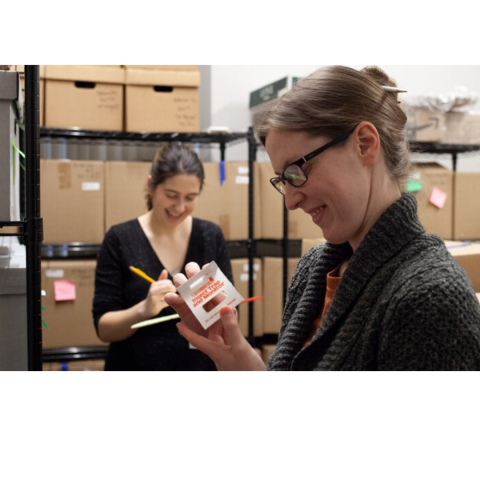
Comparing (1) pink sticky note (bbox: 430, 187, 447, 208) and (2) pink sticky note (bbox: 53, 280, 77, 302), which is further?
(1) pink sticky note (bbox: 430, 187, 447, 208)

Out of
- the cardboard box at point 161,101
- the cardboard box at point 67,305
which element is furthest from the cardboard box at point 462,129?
the cardboard box at point 67,305

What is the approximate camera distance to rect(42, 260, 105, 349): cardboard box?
2.37m

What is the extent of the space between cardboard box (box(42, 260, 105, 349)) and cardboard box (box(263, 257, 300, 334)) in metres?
0.82

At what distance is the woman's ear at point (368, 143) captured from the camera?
2.52ft

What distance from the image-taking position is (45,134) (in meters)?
2.36

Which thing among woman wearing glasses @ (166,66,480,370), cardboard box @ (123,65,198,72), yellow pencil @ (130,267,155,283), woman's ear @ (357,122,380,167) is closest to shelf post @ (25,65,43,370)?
woman wearing glasses @ (166,66,480,370)

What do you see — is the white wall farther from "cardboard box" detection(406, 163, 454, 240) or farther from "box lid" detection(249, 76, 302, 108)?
"cardboard box" detection(406, 163, 454, 240)

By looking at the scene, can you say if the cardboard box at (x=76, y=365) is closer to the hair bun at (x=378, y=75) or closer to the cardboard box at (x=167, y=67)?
Result: the cardboard box at (x=167, y=67)

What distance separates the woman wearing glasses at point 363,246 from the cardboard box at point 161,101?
168 cm

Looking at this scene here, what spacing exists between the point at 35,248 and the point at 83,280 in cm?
148

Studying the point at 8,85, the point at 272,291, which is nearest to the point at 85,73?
the point at 272,291

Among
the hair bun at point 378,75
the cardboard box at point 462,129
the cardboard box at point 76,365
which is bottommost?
the cardboard box at point 76,365

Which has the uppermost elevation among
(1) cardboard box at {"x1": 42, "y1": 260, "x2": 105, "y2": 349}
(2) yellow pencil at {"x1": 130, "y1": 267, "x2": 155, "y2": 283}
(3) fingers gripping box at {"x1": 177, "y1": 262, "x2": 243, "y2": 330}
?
(3) fingers gripping box at {"x1": 177, "y1": 262, "x2": 243, "y2": 330}
